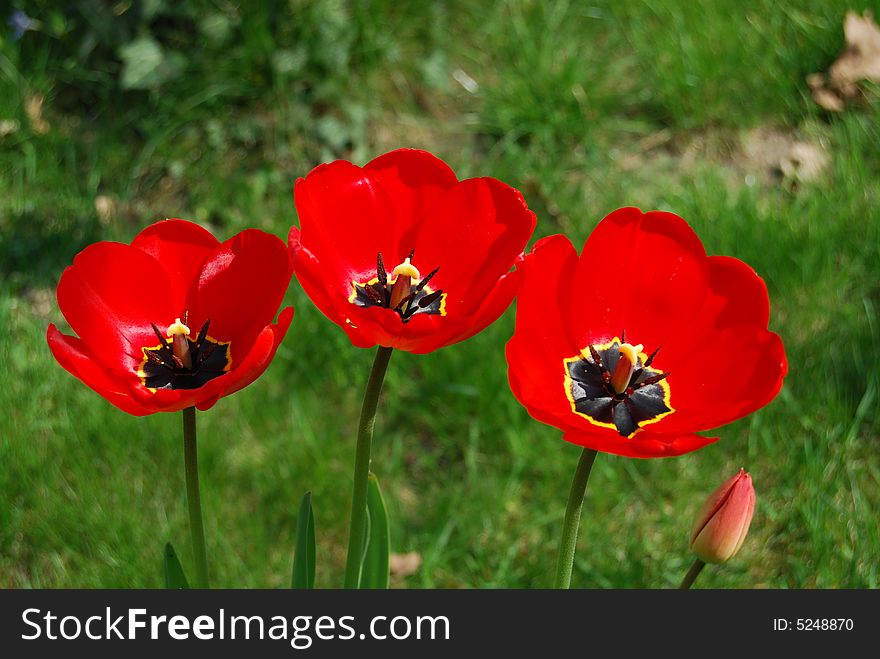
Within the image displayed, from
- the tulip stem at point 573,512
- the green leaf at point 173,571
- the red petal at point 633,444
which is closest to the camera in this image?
the red petal at point 633,444

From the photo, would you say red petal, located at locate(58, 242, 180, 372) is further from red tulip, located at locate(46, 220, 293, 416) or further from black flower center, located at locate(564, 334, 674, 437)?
black flower center, located at locate(564, 334, 674, 437)

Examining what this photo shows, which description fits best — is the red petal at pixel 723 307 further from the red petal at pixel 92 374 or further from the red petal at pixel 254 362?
the red petal at pixel 92 374

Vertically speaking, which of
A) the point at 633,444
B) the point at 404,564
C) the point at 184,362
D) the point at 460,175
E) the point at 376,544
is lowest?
the point at 404,564

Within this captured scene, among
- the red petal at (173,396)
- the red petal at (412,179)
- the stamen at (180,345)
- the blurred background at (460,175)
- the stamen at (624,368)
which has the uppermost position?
the red petal at (412,179)

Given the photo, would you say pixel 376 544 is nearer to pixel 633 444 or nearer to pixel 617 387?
pixel 617 387

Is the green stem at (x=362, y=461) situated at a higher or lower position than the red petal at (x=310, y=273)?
lower

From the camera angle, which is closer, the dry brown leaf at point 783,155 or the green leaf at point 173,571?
the green leaf at point 173,571

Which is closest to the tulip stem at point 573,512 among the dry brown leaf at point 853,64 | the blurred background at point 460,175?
the blurred background at point 460,175

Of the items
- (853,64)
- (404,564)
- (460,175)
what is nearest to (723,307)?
(404,564)
